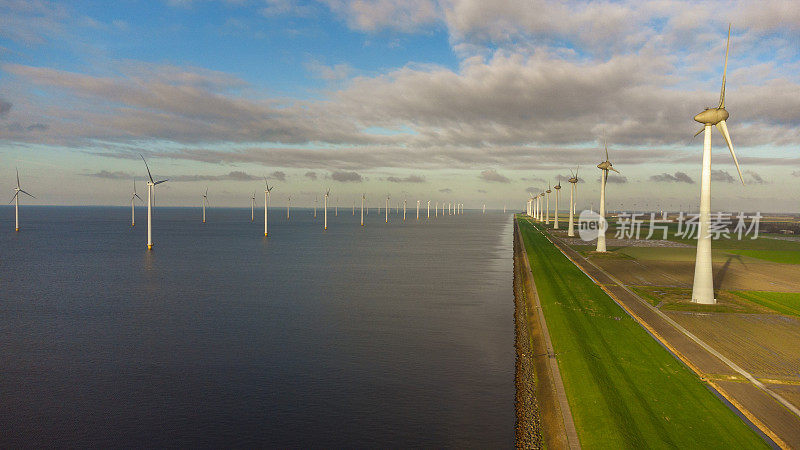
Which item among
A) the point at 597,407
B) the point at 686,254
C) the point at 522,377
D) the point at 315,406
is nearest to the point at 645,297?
the point at 522,377

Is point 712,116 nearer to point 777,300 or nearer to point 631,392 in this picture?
point 777,300

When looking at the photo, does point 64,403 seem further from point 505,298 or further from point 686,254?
point 686,254

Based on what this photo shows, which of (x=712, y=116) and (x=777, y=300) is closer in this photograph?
(x=712, y=116)

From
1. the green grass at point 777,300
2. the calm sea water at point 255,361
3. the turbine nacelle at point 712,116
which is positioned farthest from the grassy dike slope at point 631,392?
the turbine nacelle at point 712,116

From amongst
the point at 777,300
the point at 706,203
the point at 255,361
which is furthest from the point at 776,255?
the point at 255,361

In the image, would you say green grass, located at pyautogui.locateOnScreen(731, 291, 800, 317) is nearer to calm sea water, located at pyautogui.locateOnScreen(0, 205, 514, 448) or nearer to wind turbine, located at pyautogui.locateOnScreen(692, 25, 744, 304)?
wind turbine, located at pyautogui.locateOnScreen(692, 25, 744, 304)

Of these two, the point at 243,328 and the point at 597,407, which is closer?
the point at 597,407
